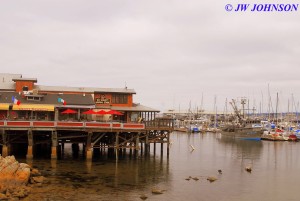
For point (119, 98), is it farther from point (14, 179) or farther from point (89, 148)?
point (14, 179)

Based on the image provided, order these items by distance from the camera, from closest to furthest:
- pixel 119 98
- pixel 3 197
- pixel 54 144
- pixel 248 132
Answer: pixel 3 197 → pixel 54 144 → pixel 119 98 → pixel 248 132

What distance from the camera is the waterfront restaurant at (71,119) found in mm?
42469

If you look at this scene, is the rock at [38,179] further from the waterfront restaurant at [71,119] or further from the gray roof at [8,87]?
the gray roof at [8,87]

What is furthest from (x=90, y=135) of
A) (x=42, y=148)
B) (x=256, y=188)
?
(x=256, y=188)

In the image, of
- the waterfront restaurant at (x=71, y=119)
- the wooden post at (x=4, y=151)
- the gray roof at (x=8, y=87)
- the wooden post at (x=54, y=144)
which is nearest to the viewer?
the wooden post at (x=4, y=151)

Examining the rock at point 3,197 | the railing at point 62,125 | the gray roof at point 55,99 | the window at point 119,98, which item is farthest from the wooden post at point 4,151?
the rock at point 3,197

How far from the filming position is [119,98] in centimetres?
5212

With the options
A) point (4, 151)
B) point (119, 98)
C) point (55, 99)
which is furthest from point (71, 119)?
point (4, 151)

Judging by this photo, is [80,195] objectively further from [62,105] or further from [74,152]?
[74,152]

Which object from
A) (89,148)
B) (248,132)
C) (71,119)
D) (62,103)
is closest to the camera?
(89,148)

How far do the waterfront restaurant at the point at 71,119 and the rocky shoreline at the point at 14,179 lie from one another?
467 inches

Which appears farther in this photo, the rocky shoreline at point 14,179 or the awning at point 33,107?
the awning at point 33,107

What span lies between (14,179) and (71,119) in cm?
1811

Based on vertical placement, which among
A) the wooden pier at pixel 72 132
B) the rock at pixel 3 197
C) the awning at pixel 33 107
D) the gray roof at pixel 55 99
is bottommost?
the rock at pixel 3 197
